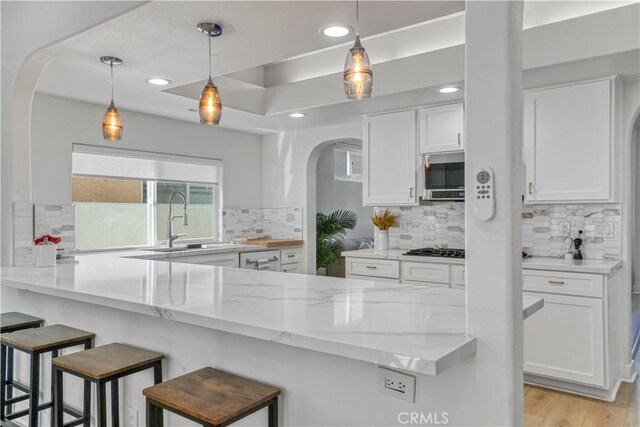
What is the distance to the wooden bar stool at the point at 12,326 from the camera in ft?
8.24

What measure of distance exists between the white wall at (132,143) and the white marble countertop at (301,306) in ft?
5.08

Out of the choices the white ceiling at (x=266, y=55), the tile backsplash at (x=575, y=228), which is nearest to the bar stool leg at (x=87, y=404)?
the white ceiling at (x=266, y=55)

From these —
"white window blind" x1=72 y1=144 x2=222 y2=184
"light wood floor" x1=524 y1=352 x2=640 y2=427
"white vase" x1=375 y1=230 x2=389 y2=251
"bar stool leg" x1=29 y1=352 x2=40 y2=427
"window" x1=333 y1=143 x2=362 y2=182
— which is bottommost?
"light wood floor" x1=524 y1=352 x2=640 y2=427

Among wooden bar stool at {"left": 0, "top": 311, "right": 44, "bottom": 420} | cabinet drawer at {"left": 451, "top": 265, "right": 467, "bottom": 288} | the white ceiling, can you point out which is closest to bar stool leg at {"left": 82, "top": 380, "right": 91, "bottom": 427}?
wooden bar stool at {"left": 0, "top": 311, "right": 44, "bottom": 420}

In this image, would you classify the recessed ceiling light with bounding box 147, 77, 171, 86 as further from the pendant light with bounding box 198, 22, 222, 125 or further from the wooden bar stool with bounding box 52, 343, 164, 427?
the wooden bar stool with bounding box 52, 343, 164, 427

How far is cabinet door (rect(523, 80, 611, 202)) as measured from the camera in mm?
3246

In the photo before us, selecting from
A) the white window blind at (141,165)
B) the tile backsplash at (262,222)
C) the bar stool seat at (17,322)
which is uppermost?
the white window blind at (141,165)

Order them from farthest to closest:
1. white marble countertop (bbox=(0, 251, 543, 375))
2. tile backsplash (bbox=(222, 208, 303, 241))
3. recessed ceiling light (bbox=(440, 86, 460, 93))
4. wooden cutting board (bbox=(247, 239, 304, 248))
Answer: tile backsplash (bbox=(222, 208, 303, 241)) → wooden cutting board (bbox=(247, 239, 304, 248)) → recessed ceiling light (bbox=(440, 86, 460, 93)) → white marble countertop (bbox=(0, 251, 543, 375))

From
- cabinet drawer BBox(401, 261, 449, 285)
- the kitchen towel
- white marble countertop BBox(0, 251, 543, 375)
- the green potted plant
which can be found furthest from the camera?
the green potted plant

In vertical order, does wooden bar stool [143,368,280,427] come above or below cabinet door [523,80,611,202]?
below

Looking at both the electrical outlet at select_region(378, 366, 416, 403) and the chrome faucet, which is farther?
the chrome faucet

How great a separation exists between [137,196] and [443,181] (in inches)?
123

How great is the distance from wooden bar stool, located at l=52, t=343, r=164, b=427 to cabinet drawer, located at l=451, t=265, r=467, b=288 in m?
2.50

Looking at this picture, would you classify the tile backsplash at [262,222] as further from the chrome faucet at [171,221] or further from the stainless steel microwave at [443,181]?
the stainless steel microwave at [443,181]
